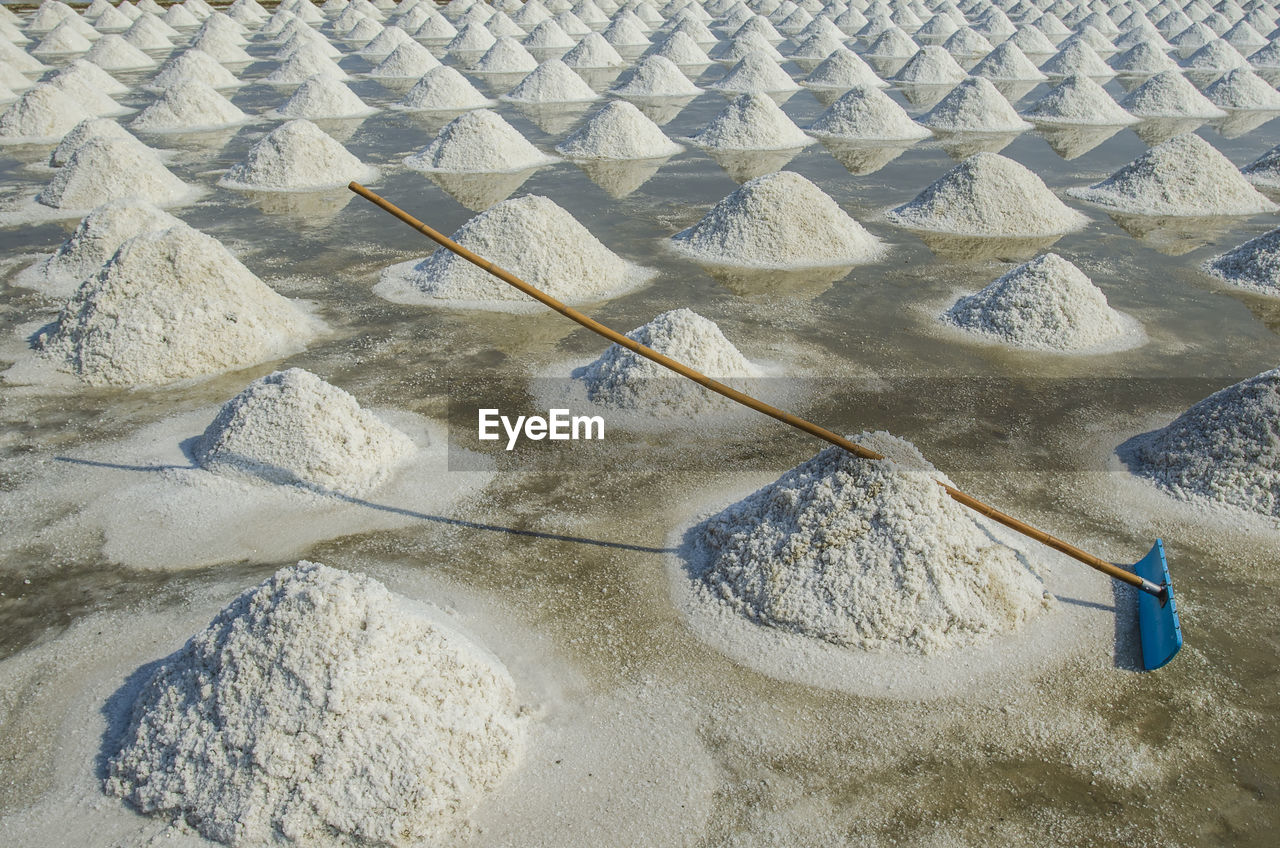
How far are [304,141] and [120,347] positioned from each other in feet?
21.5

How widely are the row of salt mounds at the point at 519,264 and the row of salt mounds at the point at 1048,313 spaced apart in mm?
3543

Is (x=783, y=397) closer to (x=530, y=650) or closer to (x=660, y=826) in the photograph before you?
(x=530, y=650)

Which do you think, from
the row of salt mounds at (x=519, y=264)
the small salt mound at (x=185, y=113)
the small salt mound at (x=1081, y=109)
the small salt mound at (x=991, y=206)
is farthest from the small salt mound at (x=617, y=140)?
the small salt mound at (x=1081, y=109)

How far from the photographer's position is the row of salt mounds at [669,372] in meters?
6.52

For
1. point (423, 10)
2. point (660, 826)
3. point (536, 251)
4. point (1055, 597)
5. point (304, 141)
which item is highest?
point (423, 10)

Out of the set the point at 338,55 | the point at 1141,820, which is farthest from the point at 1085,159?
the point at 338,55

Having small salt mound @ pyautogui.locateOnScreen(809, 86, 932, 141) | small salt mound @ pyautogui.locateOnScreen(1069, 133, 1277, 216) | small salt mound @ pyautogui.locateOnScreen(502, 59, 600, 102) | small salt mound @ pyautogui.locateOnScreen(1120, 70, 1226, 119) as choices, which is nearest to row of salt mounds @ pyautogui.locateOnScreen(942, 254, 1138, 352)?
small salt mound @ pyautogui.locateOnScreen(1069, 133, 1277, 216)

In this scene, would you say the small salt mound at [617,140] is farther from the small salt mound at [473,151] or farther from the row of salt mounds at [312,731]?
the row of salt mounds at [312,731]

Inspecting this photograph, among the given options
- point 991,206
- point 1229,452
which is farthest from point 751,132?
point 1229,452

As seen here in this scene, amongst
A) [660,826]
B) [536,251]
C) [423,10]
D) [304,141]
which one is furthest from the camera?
[423,10]

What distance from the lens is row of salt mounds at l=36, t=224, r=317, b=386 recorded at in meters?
7.05

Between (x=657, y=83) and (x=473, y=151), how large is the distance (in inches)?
313

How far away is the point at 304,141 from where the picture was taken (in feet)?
41.3

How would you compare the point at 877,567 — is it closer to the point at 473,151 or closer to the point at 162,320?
the point at 162,320
